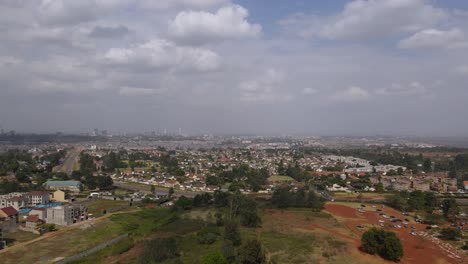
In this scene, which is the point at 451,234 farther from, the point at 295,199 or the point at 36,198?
the point at 36,198

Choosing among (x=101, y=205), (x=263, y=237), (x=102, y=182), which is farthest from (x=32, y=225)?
(x=102, y=182)

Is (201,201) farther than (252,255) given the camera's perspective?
Yes

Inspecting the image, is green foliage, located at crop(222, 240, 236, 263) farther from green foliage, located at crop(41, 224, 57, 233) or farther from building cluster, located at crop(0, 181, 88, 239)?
building cluster, located at crop(0, 181, 88, 239)

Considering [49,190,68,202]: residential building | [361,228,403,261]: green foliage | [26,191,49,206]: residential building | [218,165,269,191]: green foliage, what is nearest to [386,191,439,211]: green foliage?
[361,228,403,261]: green foliage

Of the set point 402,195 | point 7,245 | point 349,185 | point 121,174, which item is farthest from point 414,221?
point 121,174

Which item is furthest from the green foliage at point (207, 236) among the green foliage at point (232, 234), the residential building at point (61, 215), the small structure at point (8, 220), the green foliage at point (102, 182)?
the green foliage at point (102, 182)

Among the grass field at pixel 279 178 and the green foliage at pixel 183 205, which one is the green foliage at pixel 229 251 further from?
the grass field at pixel 279 178

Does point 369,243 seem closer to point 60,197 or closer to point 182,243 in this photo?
point 182,243
